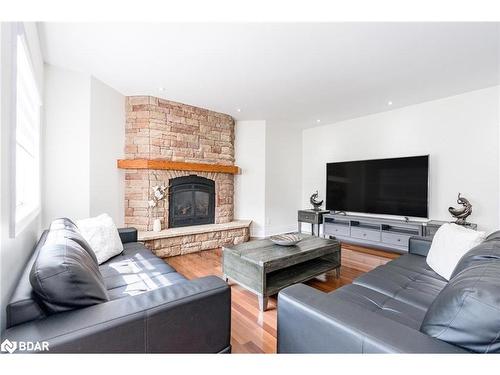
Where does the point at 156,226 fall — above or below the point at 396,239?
above

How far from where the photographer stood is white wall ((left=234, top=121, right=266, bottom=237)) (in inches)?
181

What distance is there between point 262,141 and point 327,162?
1.42m

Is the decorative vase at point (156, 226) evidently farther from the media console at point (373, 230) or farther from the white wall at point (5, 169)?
the media console at point (373, 230)

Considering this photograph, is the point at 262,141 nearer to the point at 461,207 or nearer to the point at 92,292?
the point at 461,207

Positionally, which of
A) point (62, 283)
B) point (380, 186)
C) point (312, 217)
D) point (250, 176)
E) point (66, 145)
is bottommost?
point (312, 217)

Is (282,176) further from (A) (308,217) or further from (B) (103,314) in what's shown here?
(B) (103,314)

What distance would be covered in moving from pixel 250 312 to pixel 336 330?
1208 mm

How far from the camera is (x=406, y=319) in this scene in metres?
1.20

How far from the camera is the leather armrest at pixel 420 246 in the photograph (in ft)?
6.90

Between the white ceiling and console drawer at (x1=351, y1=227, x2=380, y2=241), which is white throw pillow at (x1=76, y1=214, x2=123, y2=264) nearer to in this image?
the white ceiling

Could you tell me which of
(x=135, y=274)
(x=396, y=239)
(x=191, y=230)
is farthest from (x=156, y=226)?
(x=396, y=239)

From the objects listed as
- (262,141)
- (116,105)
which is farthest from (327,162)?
(116,105)

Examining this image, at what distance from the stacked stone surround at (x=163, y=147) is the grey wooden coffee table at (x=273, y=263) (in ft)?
5.00

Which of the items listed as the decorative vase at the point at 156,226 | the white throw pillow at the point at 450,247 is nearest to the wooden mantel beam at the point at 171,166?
the decorative vase at the point at 156,226
